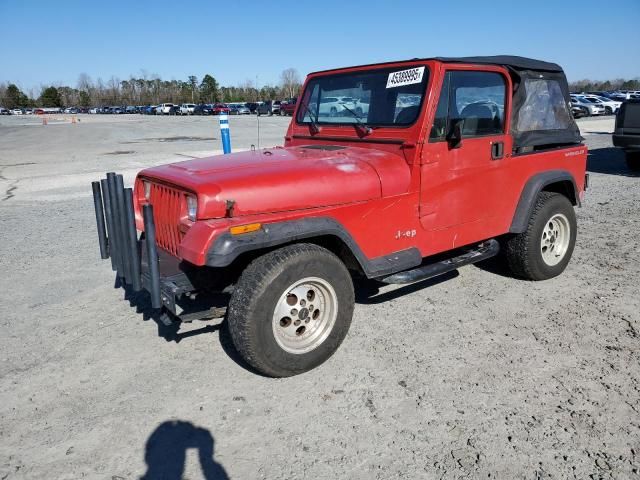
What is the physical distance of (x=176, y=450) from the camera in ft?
8.74

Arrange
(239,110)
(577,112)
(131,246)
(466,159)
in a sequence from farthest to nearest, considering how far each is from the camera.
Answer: (239,110) → (577,112) → (466,159) → (131,246)

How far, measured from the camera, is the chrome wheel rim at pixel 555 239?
491cm

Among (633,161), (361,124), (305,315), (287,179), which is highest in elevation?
(361,124)

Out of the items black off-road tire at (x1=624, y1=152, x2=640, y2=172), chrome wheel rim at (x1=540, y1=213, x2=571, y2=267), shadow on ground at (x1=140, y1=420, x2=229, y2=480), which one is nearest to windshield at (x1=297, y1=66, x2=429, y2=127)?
chrome wheel rim at (x1=540, y1=213, x2=571, y2=267)

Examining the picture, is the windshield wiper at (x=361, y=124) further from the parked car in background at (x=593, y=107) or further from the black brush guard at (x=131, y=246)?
the parked car in background at (x=593, y=107)

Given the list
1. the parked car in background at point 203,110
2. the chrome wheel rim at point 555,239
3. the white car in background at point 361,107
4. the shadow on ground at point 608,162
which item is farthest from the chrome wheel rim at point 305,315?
the parked car in background at point 203,110

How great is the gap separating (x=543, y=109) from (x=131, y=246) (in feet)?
12.9

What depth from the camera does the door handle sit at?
420 centimetres

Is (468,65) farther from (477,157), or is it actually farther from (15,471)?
(15,471)

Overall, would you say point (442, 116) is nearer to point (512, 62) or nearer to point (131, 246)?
Result: point (512, 62)

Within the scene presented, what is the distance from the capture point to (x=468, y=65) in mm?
3998

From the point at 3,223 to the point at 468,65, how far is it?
278 inches

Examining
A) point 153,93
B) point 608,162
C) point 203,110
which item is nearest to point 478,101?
point 608,162

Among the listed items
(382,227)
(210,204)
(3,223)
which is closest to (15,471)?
(210,204)
